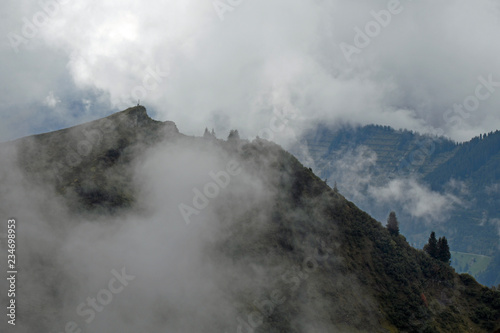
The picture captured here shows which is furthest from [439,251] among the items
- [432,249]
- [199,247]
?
[199,247]

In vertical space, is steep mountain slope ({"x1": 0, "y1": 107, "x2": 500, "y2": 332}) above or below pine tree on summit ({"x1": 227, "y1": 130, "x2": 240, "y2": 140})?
below

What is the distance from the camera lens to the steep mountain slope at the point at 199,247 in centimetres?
8294

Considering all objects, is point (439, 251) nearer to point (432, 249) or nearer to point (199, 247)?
point (432, 249)

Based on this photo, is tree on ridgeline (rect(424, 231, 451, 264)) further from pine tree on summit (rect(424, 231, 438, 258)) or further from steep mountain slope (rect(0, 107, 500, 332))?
steep mountain slope (rect(0, 107, 500, 332))

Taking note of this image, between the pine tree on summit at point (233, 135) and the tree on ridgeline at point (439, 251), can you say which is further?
the pine tree on summit at point (233, 135)

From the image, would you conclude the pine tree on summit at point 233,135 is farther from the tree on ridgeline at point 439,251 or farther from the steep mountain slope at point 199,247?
the tree on ridgeline at point 439,251

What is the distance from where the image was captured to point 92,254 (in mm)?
86812

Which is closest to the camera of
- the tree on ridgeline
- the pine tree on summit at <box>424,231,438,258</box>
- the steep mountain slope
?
the steep mountain slope

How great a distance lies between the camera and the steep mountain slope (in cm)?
8294

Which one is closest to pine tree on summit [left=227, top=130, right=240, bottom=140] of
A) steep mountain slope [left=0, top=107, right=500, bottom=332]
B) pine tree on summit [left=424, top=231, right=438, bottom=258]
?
steep mountain slope [left=0, top=107, right=500, bottom=332]

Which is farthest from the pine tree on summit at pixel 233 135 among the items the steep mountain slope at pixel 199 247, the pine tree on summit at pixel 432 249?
the pine tree on summit at pixel 432 249

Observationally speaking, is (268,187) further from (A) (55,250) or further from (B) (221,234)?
(A) (55,250)

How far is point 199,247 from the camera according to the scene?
333ft

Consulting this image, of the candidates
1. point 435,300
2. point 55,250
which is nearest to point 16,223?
point 55,250
